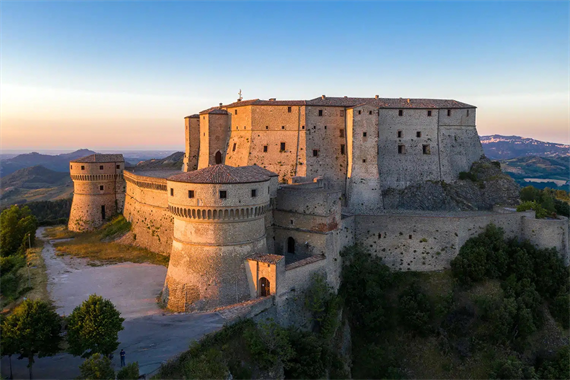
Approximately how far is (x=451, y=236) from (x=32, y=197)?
121 m

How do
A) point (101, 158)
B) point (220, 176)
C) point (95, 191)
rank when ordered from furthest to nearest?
1. point (101, 158)
2. point (95, 191)
3. point (220, 176)

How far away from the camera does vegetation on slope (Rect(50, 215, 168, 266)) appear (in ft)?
120

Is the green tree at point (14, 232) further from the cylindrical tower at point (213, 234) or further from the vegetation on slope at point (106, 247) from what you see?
the cylindrical tower at point (213, 234)

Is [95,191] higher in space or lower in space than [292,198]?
lower

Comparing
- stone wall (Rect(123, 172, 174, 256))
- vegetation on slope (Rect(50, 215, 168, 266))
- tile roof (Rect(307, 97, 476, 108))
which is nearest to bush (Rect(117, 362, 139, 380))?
vegetation on slope (Rect(50, 215, 168, 266))

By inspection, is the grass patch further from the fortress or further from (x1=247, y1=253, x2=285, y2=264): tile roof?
(x1=247, y1=253, x2=285, y2=264): tile roof

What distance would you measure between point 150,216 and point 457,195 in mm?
31600

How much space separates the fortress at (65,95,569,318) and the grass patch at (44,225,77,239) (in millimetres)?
1196

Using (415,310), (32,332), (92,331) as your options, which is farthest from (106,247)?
(415,310)

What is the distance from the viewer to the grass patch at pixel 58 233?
4570 centimetres

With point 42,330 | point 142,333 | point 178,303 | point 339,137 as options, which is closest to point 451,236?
point 339,137

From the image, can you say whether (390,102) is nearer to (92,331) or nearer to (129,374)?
(92,331)

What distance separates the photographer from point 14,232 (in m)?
40.8

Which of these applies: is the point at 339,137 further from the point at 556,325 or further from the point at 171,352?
the point at 171,352
